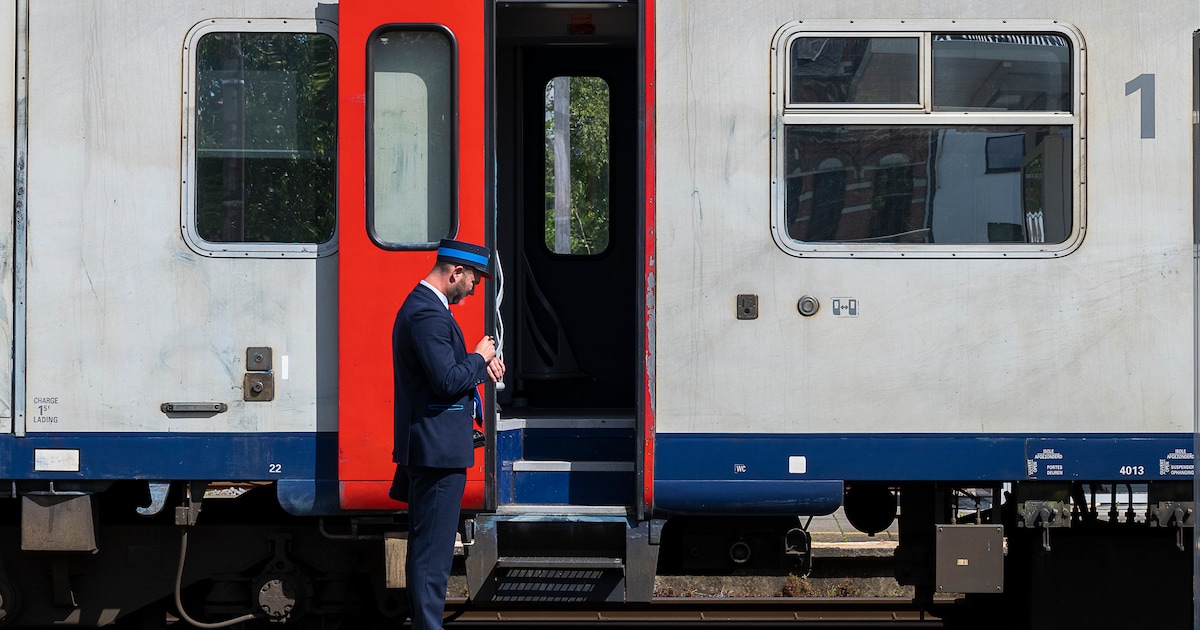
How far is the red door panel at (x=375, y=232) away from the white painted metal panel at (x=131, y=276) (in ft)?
0.51

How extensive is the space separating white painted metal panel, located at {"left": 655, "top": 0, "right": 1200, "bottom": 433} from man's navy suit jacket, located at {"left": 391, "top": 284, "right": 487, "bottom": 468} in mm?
911

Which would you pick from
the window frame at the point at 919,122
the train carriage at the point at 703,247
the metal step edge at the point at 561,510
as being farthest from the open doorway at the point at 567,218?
the window frame at the point at 919,122

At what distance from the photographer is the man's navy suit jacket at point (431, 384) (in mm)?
4547

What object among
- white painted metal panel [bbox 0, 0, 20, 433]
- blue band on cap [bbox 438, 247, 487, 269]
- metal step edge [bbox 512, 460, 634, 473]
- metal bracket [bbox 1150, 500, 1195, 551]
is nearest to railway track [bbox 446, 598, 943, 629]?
metal step edge [bbox 512, 460, 634, 473]

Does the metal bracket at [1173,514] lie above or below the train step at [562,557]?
above

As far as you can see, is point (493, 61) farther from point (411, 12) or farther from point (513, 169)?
point (513, 169)

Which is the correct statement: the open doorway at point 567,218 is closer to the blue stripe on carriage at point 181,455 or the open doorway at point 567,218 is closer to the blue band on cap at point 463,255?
the blue stripe on carriage at point 181,455

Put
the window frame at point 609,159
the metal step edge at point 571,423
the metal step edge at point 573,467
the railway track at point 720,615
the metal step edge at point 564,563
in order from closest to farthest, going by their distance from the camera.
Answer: the metal step edge at point 564,563 < the metal step edge at point 573,467 < the metal step edge at point 571,423 < the railway track at point 720,615 < the window frame at point 609,159

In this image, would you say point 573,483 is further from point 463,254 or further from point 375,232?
point 375,232

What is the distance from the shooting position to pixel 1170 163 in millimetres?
5059

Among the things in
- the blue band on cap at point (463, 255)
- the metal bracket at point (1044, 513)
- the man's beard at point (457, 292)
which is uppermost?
the blue band on cap at point (463, 255)

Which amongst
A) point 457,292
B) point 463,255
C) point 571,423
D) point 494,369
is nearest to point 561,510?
point 571,423

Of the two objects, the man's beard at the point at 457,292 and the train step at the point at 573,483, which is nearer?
the man's beard at the point at 457,292

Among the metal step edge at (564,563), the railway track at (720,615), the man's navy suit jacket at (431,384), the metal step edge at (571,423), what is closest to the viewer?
the man's navy suit jacket at (431,384)
